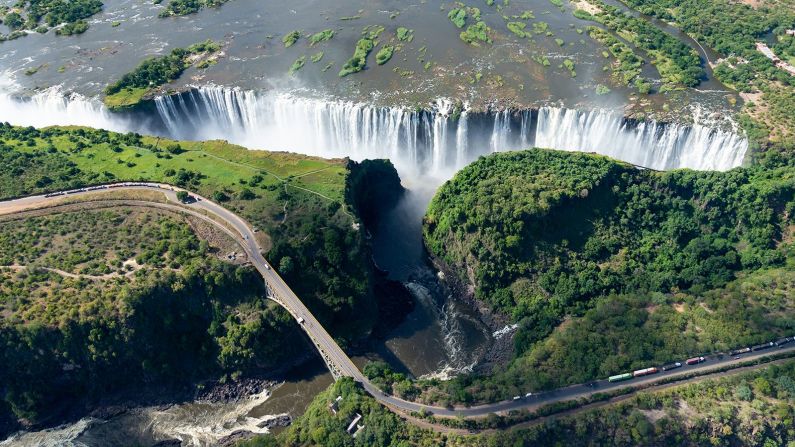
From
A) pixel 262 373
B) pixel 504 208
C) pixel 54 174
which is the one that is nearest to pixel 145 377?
pixel 262 373

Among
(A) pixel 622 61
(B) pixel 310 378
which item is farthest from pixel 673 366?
(A) pixel 622 61

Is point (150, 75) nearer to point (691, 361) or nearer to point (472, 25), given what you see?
point (472, 25)

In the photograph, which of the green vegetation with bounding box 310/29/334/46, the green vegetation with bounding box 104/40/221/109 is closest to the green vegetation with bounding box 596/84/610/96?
the green vegetation with bounding box 310/29/334/46

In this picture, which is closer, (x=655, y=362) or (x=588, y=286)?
(x=655, y=362)

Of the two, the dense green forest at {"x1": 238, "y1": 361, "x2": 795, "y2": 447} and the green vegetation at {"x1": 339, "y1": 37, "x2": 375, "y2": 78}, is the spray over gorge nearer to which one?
the dense green forest at {"x1": 238, "y1": 361, "x2": 795, "y2": 447}

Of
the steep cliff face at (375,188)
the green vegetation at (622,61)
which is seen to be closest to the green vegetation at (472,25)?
the green vegetation at (622,61)

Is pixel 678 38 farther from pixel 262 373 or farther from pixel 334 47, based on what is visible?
pixel 262 373

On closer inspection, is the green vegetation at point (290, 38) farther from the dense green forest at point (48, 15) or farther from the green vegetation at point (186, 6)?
the dense green forest at point (48, 15)
